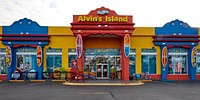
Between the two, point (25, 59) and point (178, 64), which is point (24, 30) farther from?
point (178, 64)

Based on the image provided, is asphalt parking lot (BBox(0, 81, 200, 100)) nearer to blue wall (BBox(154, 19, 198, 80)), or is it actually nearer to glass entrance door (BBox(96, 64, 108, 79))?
glass entrance door (BBox(96, 64, 108, 79))

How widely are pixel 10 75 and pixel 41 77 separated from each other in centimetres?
358

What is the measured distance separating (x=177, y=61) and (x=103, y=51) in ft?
30.5

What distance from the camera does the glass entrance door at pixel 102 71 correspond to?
35188 mm

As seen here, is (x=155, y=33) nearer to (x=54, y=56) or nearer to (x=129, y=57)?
(x=129, y=57)

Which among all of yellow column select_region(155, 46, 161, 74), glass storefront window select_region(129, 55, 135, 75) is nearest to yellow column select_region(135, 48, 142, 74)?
glass storefront window select_region(129, 55, 135, 75)

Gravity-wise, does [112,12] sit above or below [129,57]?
above

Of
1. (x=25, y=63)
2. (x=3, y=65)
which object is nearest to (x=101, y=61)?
(x=25, y=63)

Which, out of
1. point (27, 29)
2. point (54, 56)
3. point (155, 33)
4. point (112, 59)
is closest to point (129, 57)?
point (112, 59)

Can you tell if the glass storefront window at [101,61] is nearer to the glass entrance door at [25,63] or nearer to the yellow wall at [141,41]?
the yellow wall at [141,41]

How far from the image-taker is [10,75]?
33875 mm

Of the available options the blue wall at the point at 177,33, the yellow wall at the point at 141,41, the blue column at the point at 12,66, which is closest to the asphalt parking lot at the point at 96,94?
the blue column at the point at 12,66

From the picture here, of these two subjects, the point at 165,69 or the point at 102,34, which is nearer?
the point at 102,34

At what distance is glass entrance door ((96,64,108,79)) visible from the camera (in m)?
35.2
